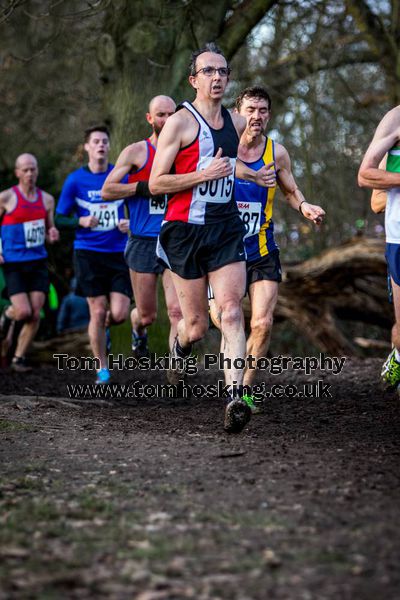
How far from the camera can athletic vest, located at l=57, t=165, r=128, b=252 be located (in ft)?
31.8

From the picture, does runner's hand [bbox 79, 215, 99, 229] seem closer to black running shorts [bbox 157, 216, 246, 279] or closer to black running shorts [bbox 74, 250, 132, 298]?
black running shorts [bbox 74, 250, 132, 298]

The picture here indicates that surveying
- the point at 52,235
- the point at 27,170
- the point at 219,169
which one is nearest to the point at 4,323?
the point at 52,235

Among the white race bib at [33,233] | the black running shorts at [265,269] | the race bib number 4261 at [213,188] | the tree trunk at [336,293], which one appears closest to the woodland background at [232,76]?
the tree trunk at [336,293]

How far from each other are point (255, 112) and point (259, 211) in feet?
2.36

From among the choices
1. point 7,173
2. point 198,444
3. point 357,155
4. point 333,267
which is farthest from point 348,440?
point 357,155

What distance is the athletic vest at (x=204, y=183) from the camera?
244 inches

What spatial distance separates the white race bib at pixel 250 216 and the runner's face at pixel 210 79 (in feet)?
4.36

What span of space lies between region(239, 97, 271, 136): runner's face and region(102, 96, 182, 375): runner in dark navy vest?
132 cm

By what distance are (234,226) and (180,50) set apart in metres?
5.62

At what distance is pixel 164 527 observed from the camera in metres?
3.82

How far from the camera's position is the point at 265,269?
7.39 meters

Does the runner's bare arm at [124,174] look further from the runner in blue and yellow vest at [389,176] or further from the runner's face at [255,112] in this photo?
the runner in blue and yellow vest at [389,176]

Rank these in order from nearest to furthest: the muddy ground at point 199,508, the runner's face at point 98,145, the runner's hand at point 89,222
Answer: the muddy ground at point 199,508, the runner's hand at point 89,222, the runner's face at point 98,145

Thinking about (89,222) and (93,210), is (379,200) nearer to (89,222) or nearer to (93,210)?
(89,222)
